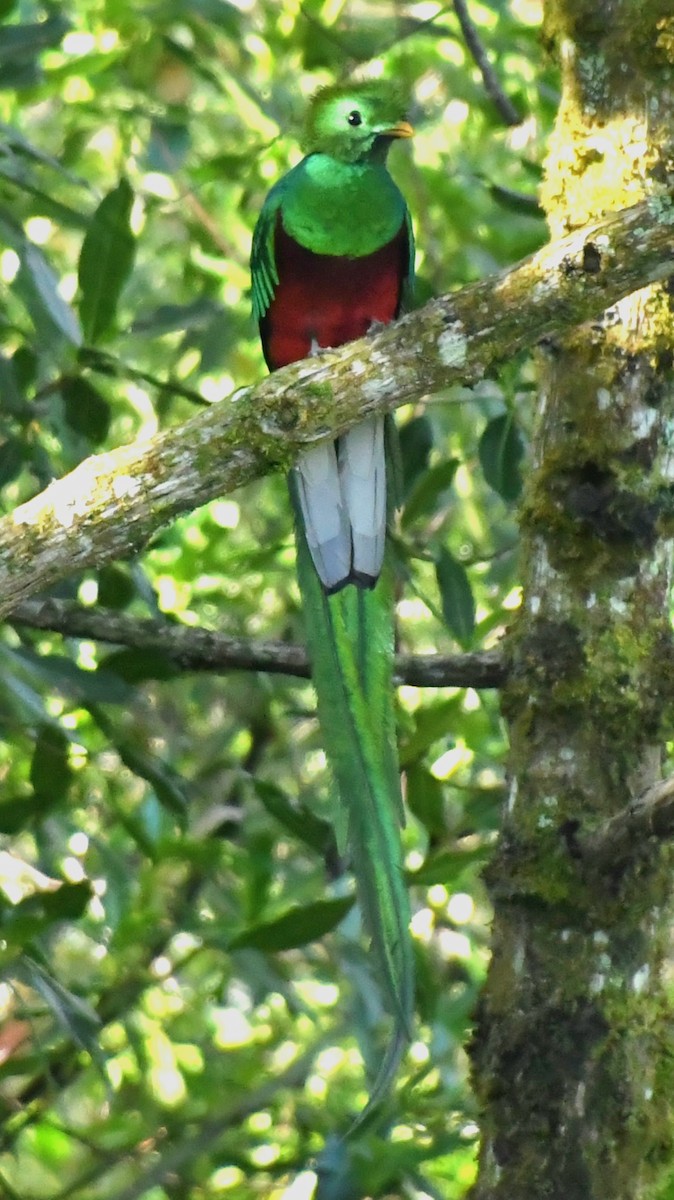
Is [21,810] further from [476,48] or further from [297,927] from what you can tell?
[476,48]

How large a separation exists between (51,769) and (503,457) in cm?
110

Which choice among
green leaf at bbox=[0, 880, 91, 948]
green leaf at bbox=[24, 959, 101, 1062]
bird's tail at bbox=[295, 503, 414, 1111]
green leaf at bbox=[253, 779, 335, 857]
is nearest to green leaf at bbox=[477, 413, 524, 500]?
bird's tail at bbox=[295, 503, 414, 1111]

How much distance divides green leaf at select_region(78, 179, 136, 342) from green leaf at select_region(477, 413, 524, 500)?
81 cm

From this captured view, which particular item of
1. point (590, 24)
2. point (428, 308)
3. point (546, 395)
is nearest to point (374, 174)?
point (590, 24)

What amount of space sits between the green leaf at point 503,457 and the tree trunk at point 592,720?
596mm

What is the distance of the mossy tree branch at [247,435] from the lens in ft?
6.63

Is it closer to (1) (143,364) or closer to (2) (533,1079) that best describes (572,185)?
(2) (533,1079)

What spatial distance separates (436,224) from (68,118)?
1154 millimetres

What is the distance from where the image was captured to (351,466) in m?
2.84

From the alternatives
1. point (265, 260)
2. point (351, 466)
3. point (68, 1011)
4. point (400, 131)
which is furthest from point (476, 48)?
point (68, 1011)

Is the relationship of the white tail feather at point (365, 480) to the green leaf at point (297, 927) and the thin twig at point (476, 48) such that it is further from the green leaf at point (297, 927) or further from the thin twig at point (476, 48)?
the thin twig at point (476, 48)

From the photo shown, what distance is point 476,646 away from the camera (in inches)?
125

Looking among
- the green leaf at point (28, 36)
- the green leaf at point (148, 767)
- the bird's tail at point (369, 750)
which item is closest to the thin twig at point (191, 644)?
the bird's tail at point (369, 750)

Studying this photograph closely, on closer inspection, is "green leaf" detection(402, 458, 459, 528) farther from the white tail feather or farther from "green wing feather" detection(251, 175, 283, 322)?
"green wing feather" detection(251, 175, 283, 322)
